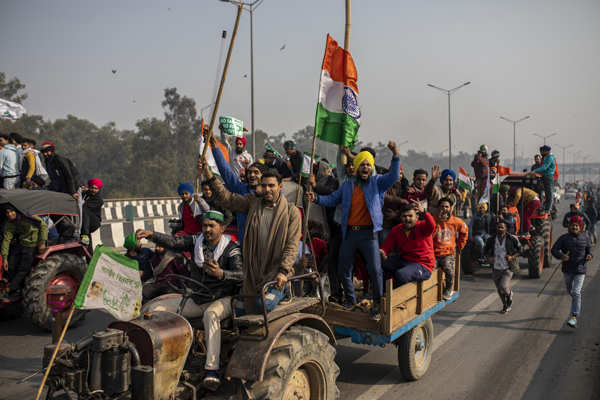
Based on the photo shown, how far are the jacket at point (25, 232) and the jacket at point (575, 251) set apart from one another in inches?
311

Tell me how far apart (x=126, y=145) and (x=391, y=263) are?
149 ft

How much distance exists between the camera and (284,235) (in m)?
4.22

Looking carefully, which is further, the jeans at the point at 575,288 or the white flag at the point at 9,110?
the white flag at the point at 9,110

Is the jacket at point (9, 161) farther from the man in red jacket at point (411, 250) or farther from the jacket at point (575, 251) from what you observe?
the jacket at point (575, 251)

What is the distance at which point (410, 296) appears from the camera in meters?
5.30

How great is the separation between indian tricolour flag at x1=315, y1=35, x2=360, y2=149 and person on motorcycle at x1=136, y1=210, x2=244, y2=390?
1.87 metres

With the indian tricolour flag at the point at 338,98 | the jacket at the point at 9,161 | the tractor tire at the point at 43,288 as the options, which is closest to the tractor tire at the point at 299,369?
the indian tricolour flag at the point at 338,98

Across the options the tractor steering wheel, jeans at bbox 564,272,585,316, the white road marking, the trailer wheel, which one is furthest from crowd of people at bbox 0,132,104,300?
jeans at bbox 564,272,585,316

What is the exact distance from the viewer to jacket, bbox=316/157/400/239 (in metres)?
5.49

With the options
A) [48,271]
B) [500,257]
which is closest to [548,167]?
[500,257]

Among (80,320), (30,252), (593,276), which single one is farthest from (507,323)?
(30,252)

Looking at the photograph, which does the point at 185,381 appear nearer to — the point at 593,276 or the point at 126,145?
the point at 593,276

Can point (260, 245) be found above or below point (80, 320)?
above

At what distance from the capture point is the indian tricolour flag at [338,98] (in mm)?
5805
